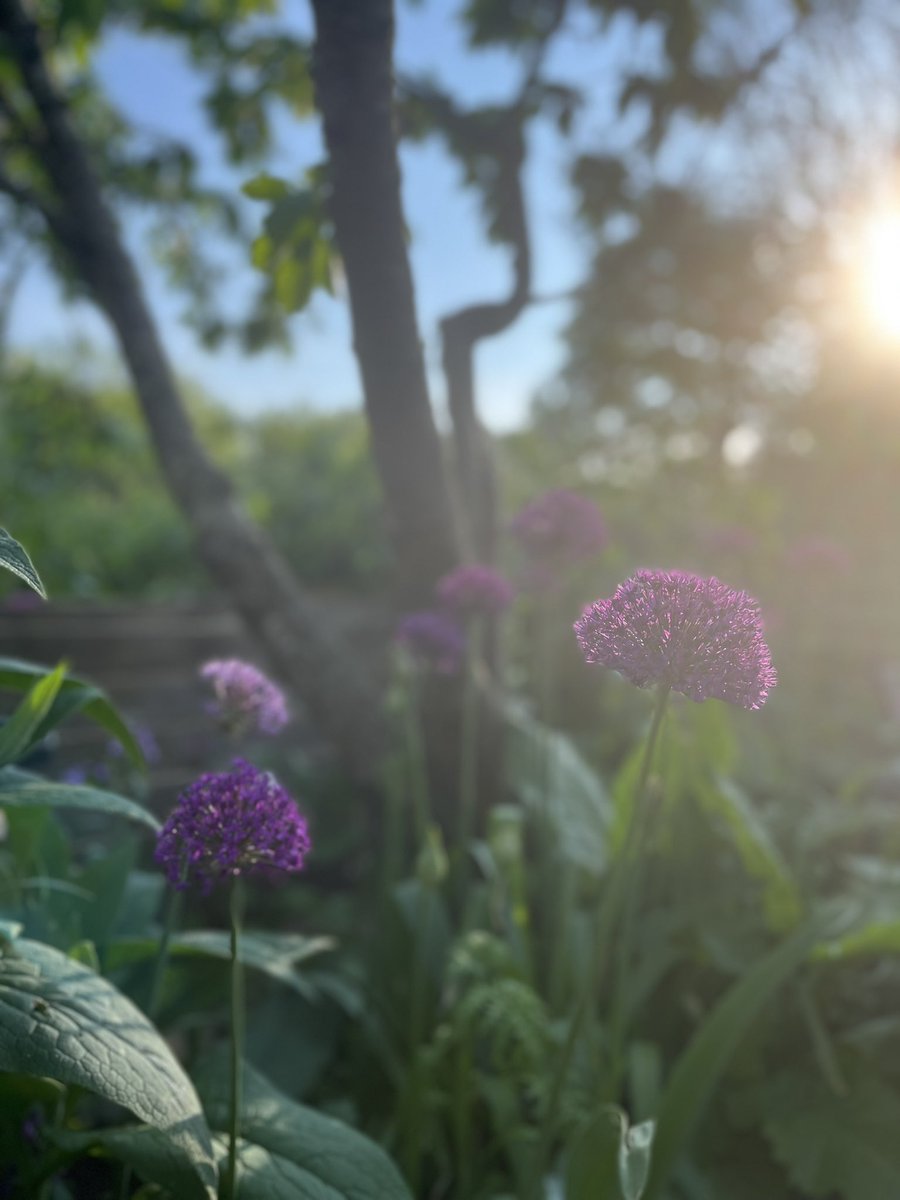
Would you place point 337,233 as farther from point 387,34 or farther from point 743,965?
point 743,965

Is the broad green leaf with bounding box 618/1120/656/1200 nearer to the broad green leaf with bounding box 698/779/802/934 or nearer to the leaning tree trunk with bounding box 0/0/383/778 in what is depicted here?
the broad green leaf with bounding box 698/779/802/934

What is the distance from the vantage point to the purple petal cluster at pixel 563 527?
1.65m

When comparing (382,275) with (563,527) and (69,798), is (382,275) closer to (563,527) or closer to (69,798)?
(563,527)

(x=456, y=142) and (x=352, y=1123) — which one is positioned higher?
(x=456, y=142)

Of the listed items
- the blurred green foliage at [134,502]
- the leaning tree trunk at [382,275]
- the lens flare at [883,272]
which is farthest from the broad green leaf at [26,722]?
the lens flare at [883,272]

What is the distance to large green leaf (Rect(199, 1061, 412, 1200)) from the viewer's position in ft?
3.19

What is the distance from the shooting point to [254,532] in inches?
116

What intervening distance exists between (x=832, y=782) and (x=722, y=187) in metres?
4.71

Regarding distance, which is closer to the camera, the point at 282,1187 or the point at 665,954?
the point at 282,1187

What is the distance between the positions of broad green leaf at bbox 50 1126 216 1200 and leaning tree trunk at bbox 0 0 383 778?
1714 millimetres

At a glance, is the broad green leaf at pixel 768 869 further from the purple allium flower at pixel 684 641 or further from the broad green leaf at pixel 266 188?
the broad green leaf at pixel 266 188

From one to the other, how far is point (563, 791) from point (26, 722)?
4.80 feet

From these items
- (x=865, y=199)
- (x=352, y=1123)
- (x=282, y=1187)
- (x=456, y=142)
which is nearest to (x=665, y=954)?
(x=352, y=1123)

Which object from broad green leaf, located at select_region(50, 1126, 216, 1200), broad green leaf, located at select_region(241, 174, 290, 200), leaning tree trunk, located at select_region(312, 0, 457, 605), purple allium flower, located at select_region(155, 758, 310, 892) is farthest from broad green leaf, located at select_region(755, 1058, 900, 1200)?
broad green leaf, located at select_region(241, 174, 290, 200)
